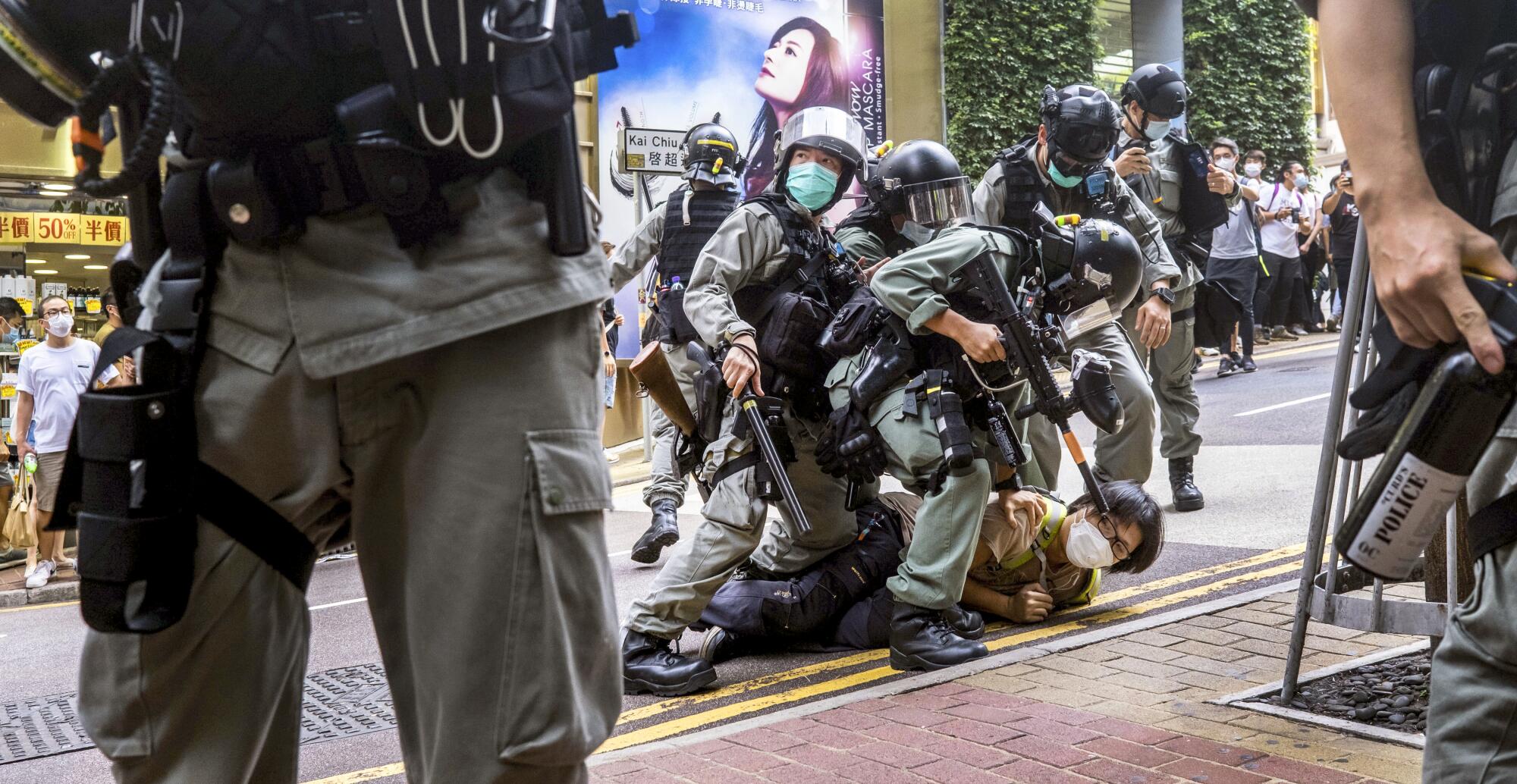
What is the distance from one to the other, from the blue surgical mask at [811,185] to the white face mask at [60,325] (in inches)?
225

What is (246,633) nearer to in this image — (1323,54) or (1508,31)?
(1323,54)

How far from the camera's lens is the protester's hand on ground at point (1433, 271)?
5.65 feet

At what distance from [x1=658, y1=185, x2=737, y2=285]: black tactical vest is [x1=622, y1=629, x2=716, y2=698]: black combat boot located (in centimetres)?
339

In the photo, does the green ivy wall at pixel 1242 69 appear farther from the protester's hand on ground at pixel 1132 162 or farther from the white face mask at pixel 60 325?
the white face mask at pixel 60 325

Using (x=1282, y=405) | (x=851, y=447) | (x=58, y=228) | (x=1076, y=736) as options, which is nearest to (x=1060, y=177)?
(x=851, y=447)

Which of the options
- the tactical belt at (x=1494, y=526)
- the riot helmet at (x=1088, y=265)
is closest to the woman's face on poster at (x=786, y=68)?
the riot helmet at (x=1088, y=265)

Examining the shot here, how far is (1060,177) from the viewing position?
6379mm

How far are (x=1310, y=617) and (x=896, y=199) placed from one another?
241 cm

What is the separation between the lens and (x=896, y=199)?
5.50m

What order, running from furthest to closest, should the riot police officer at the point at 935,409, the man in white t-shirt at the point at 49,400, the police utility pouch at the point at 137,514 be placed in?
the man in white t-shirt at the point at 49,400
the riot police officer at the point at 935,409
the police utility pouch at the point at 137,514

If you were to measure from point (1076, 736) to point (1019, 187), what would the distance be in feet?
10.3

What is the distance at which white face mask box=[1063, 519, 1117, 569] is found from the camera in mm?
5055

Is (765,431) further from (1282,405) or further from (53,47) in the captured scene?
(1282,405)

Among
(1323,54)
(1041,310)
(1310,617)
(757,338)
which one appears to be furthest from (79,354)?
(1323,54)
